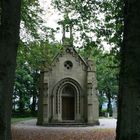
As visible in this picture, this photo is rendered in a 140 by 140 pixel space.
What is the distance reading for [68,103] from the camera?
44656 millimetres

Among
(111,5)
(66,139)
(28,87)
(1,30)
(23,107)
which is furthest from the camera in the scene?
(23,107)

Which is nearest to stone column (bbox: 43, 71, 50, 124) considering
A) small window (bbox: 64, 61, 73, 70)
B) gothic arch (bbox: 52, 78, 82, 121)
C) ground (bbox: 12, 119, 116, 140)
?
gothic arch (bbox: 52, 78, 82, 121)

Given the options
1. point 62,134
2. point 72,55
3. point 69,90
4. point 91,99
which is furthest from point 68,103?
point 62,134

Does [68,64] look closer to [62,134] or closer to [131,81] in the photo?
[62,134]

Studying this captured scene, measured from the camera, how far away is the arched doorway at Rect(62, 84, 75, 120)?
4438 centimetres

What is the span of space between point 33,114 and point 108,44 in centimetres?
5830

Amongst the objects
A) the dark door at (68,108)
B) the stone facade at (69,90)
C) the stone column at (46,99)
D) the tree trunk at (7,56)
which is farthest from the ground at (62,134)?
the tree trunk at (7,56)

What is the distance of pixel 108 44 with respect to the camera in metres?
14.7

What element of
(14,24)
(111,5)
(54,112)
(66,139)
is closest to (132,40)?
(14,24)

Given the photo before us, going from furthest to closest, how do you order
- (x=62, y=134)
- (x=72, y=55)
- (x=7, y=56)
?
(x=72, y=55) → (x=62, y=134) → (x=7, y=56)

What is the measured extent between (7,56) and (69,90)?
37682mm

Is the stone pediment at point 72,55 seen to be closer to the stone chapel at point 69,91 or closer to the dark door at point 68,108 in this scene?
the stone chapel at point 69,91

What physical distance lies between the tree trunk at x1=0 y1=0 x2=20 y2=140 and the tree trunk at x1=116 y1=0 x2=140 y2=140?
237 cm

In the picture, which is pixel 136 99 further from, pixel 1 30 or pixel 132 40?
pixel 1 30
